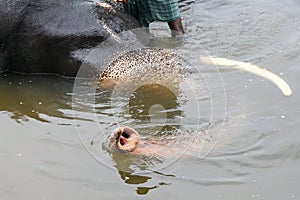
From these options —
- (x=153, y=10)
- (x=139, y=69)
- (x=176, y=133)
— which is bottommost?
(x=176, y=133)

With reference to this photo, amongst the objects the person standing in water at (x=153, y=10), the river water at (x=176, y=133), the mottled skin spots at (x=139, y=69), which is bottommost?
the river water at (x=176, y=133)

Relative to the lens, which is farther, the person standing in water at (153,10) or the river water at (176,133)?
the person standing in water at (153,10)

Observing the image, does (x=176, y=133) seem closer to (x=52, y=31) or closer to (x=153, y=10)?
(x=52, y=31)

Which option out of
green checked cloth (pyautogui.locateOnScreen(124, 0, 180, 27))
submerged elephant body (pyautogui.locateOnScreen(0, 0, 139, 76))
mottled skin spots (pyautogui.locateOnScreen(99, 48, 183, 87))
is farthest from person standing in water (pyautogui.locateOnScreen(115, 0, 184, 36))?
mottled skin spots (pyautogui.locateOnScreen(99, 48, 183, 87))

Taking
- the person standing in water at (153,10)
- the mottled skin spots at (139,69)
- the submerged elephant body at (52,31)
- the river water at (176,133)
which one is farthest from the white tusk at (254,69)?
the submerged elephant body at (52,31)

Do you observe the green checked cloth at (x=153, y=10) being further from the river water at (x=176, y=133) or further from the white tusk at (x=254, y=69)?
the white tusk at (x=254, y=69)

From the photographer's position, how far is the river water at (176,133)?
142 inches

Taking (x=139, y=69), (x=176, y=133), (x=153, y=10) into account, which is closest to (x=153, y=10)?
(x=153, y=10)

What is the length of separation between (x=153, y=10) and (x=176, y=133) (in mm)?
1706

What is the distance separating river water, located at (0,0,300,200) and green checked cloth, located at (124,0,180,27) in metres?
0.32

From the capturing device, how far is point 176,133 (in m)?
4.14

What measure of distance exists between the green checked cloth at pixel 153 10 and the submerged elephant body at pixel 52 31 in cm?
44

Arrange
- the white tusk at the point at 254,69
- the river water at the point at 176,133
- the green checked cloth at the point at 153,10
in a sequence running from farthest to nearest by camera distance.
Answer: the green checked cloth at the point at 153,10 → the white tusk at the point at 254,69 → the river water at the point at 176,133

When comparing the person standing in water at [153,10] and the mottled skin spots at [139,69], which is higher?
the person standing in water at [153,10]
